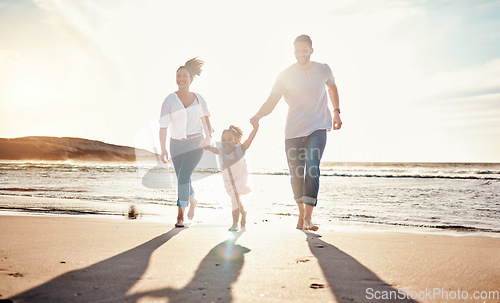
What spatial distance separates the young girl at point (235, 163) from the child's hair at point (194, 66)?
1.07 metres

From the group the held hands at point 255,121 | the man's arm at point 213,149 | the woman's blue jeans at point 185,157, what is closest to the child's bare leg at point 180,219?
the woman's blue jeans at point 185,157

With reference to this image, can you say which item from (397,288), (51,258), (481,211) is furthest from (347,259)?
(481,211)

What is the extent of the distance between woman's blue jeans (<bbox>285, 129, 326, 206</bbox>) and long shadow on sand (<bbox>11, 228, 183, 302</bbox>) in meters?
2.12

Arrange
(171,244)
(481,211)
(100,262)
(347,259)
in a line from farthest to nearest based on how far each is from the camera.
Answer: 1. (481,211)
2. (171,244)
3. (347,259)
4. (100,262)

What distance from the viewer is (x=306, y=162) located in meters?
4.28

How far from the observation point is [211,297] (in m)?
A: 1.77

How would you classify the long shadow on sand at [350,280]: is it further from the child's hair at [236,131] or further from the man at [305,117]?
the child's hair at [236,131]

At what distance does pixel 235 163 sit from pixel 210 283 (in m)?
2.57

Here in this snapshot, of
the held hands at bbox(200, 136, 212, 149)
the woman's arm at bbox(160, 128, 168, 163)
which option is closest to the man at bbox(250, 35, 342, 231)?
the held hands at bbox(200, 136, 212, 149)

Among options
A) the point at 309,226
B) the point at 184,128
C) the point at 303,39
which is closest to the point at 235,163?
the point at 184,128

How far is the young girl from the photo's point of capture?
4430mm

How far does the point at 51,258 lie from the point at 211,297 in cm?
136

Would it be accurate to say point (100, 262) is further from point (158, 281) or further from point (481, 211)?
point (481, 211)

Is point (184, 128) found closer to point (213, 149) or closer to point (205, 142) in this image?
point (205, 142)
